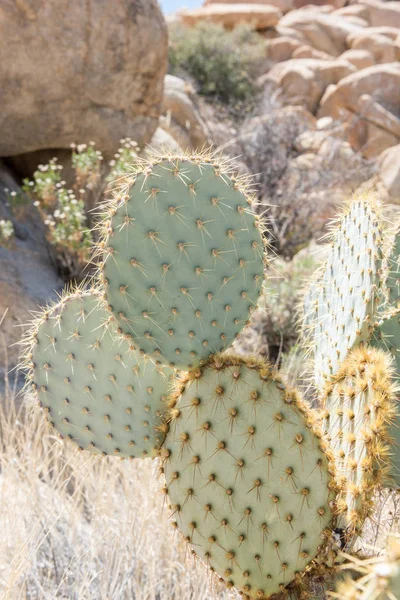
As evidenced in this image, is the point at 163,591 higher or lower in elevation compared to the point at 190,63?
higher

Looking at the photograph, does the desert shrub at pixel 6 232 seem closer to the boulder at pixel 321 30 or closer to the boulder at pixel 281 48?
the boulder at pixel 281 48

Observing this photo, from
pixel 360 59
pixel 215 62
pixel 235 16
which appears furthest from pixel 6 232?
pixel 235 16

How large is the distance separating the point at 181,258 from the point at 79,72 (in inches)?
145

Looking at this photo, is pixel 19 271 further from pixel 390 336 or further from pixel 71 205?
pixel 390 336

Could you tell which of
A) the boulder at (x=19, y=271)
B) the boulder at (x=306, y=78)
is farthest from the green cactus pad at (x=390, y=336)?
the boulder at (x=306, y=78)

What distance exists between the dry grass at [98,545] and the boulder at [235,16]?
15.5m

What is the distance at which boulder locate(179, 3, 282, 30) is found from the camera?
648 inches

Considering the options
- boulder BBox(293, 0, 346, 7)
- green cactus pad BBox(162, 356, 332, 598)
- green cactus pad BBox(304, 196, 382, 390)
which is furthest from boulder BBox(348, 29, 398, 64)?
green cactus pad BBox(162, 356, 332, 598)

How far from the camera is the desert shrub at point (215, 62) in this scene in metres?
12.4

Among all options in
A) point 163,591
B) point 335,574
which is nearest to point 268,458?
point 335,574

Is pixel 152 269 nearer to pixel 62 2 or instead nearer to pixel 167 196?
pixel 167 196

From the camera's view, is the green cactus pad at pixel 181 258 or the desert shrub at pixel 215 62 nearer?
the green cactus pad at pixel 181 258

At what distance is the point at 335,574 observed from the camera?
5.01ft

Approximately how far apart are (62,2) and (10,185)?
1.41m
